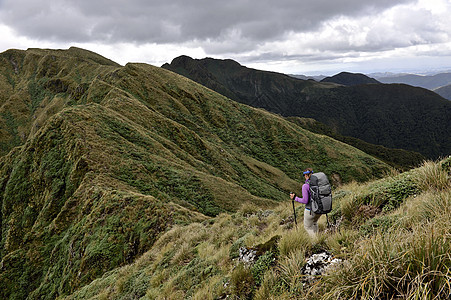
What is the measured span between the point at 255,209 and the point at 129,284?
21.7 feet

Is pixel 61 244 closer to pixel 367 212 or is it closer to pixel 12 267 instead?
pixel 12 267

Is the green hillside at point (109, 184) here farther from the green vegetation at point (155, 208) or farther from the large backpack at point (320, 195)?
the large backpack at point (320, 195)

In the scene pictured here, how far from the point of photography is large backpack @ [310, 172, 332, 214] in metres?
5.34

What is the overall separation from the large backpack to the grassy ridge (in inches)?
23.4

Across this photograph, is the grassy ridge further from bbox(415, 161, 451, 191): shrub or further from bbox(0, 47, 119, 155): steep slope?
bbox(0, 47, 119, 155): steep slope

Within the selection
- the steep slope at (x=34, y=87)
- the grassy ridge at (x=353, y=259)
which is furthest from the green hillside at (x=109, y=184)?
the steep slope at (x=34, y=87)

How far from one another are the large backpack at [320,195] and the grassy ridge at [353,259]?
1.95ft

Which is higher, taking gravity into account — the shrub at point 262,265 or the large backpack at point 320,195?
the large backpack at point 320,195

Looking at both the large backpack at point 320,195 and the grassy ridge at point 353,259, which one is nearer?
the grassy ridge at point 353,259

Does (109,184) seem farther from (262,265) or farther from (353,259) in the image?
(353,259)

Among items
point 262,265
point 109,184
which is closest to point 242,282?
point 262,265

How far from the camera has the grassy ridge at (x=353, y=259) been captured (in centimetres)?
280

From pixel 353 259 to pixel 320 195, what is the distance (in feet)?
7.87

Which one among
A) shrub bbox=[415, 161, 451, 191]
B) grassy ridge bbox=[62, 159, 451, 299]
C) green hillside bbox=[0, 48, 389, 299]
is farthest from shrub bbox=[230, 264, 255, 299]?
shrub bbox=[415, 161, 451, 191]
